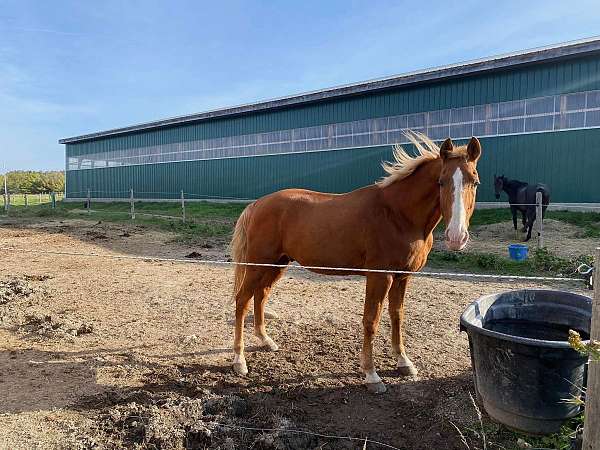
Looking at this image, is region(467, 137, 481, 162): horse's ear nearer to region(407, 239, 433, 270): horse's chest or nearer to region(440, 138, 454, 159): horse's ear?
region(440, 138, 454, 159): horse's ear

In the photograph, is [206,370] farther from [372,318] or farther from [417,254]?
[417,254]

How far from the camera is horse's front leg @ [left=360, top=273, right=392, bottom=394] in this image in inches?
142

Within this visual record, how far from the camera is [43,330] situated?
494cm

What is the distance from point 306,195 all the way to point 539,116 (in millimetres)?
15772

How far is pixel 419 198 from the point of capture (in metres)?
3.62

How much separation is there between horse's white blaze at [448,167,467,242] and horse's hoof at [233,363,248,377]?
2291 millimetres

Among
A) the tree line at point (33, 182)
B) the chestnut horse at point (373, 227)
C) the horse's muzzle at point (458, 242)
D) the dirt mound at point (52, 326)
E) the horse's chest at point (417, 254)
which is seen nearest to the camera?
the horse's muzzle at point (458, 242)

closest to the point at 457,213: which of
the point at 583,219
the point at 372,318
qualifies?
the point at 372,318

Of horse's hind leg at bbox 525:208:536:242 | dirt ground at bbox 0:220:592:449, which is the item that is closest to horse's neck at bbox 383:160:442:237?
dirt ground at bbox 0:220:592:449

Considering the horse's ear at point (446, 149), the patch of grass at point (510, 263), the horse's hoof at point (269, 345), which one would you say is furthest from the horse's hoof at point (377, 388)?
the patch of grass at point (510, 263)

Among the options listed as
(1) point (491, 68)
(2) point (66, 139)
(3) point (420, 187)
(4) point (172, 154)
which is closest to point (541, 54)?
(1) point (491, 68)

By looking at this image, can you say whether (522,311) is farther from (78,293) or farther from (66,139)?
(66,139)

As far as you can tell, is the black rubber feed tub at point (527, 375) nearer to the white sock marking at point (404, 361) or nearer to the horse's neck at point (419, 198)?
the horse's neck at point (419, 198)

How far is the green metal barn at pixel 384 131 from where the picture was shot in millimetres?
15586
